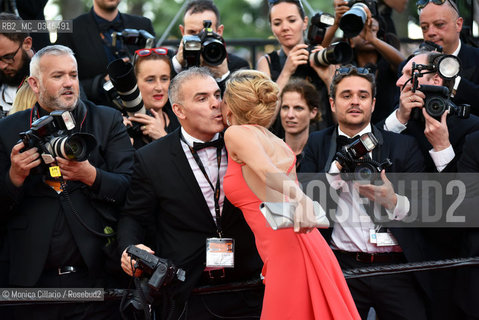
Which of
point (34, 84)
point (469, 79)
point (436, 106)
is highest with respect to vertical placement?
point (34, 84)

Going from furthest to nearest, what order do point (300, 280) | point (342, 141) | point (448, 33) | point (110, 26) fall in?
1. point (110, 26)
2. point (448, 33)
3. point (342, 141)
4. point (300, 280)

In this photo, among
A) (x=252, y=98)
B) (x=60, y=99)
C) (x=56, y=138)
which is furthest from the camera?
(x=60, y=99)

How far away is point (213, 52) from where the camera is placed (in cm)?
447

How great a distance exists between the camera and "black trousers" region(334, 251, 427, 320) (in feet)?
11.9

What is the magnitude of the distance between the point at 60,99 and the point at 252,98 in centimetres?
121

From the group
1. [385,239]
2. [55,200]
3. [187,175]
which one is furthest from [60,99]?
[385,239]

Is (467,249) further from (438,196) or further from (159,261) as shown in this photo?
(159,261)

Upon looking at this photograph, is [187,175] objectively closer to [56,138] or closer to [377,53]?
[56,138]

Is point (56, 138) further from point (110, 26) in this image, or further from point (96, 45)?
point (110, 26)

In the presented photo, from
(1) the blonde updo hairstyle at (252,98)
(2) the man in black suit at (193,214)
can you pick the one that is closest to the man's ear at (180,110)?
(2) the man in black suit at (193,214)

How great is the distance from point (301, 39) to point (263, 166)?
241cm

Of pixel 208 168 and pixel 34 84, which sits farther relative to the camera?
pixel 34 84

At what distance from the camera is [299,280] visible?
297 centimetres

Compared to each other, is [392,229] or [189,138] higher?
[189,138]
